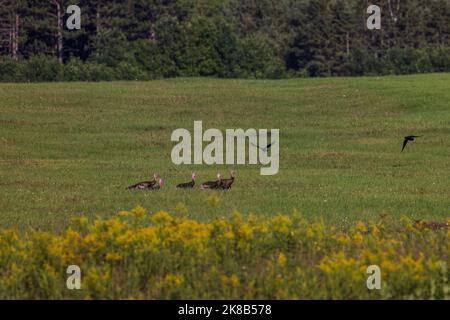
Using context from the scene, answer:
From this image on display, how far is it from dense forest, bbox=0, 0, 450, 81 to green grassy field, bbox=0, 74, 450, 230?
13.4m

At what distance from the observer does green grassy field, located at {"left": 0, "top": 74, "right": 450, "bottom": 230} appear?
70.6 ft

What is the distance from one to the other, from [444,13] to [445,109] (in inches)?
2084

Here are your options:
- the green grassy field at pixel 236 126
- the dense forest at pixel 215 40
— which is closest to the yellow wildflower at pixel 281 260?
the green grassy field at pixel 236 126

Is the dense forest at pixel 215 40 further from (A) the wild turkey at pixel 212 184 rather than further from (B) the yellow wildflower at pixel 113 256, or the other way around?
(B) the yellow wildflower at pixel 113 256

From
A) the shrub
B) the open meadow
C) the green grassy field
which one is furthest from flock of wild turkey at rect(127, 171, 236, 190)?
the shrub

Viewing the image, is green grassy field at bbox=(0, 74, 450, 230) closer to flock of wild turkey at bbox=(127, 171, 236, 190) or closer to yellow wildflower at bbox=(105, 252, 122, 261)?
flock of wild turkey at bbox=(127, 171, 236, 190)

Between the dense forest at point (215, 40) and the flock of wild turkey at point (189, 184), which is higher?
the dense forest at point (215, 40)

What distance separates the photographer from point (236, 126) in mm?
37844

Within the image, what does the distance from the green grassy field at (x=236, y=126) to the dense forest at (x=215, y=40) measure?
13.4 metres

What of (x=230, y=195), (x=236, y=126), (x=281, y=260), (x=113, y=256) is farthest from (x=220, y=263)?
(x=236, y=126)

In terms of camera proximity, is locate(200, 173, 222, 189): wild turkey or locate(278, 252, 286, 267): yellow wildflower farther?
locate(200, 173, 222, 189): wild turkey

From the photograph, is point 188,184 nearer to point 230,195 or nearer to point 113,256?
point 230,195

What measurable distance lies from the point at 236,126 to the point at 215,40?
34.1 meters

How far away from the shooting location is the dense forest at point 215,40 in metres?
67.8
